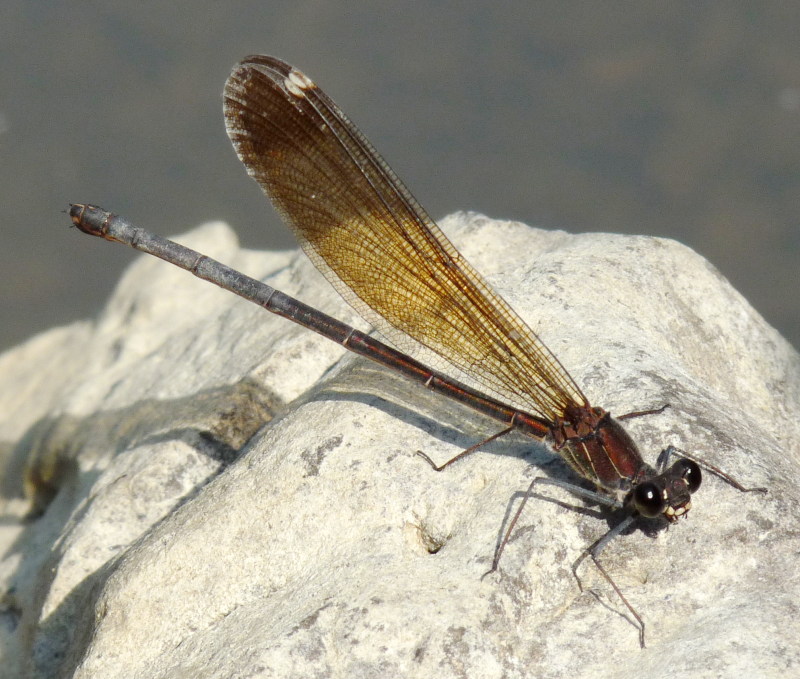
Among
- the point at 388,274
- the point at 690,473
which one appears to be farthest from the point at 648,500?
the point at 388,274

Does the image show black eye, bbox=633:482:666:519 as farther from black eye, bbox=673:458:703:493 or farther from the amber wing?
the amber wing

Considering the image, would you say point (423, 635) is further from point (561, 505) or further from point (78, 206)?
point (78, 206)

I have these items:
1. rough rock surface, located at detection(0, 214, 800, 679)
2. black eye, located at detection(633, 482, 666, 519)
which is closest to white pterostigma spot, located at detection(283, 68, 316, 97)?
rough rock surface, located at detection(0, 214, 800, 679)

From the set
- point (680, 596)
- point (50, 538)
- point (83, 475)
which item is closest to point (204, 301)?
point (83, 475)

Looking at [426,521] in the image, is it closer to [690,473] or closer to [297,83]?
[690,473]

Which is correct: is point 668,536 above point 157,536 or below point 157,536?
below
